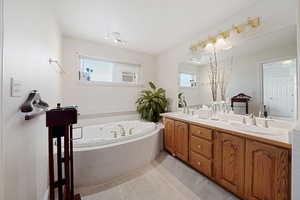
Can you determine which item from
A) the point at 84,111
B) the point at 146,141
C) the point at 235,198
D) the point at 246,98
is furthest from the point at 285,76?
the point at 84,111

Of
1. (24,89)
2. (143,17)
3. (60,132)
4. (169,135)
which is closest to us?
(24,89)

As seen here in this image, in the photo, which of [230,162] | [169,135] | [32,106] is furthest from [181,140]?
[32,106]

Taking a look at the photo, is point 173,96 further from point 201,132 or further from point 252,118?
point 252,118

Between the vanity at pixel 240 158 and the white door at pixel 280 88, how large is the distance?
0.42 meters

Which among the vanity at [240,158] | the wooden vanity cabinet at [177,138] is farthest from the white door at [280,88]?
the wooden vanity cabinet at [177,138]

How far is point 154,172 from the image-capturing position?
1.86m

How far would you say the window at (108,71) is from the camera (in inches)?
112

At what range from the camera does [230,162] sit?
138 cm

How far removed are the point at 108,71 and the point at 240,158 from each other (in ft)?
10.1

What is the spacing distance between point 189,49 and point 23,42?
98.2 inches

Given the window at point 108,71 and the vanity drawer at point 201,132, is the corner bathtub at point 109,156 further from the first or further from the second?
the window at point 108,71

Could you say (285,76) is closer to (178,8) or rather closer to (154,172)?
(178,8)

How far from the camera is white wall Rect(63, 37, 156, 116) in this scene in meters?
2.59

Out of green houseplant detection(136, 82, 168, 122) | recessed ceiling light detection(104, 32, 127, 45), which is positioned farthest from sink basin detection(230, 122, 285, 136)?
recessed ceiling light detection(104, 32, 127, 45)
